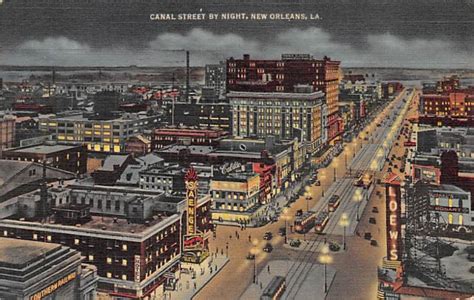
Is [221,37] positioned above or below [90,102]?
above

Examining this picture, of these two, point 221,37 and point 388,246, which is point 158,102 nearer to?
point 221,37

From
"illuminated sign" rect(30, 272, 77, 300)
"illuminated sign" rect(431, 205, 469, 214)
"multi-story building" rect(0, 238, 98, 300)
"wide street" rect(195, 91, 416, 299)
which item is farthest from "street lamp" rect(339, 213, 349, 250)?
"illuminated sign" rect(30, 272, 77, 300)

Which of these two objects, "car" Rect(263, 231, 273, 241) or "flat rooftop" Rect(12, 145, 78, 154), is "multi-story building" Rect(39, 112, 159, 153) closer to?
"flat rooftop" Rect(12, 145, 78, 154)

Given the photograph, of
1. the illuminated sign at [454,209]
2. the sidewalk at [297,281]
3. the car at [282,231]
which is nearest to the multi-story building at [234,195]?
the car at [282,231]

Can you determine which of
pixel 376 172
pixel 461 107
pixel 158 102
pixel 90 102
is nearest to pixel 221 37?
pixel 158 102

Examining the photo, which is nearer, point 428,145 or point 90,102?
point 428,145
